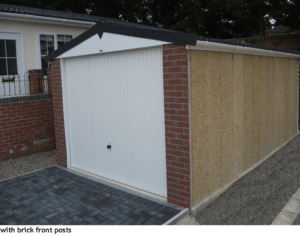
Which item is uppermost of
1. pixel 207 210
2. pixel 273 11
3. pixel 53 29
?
pixel 273 11

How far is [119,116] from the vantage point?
16.9ft

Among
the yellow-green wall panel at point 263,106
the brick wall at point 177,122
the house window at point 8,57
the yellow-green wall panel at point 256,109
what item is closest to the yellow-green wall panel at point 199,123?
the brick wall at point 177,122

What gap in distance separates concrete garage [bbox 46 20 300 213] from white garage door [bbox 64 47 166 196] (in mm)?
17

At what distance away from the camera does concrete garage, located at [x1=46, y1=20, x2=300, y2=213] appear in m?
4.18

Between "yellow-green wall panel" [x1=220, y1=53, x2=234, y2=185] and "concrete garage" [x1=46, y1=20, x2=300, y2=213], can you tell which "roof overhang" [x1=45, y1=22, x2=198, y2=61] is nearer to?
"concrete garage" [x1=46, y1=20, x2=300, y2=213]

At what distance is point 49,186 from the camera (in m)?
5.31

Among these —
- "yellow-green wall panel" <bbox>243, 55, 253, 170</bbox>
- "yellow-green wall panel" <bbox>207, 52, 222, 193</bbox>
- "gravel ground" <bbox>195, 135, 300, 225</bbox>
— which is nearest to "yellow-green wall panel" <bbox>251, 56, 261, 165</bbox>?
"yellow-green wall panel" <bbox>243, 55, 253, 170</bbox>

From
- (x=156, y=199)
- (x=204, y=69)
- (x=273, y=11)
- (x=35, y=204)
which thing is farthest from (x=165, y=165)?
(x=273, y=11)

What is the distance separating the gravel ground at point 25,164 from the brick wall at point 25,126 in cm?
23

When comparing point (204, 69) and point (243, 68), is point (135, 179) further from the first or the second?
point (243, 68)

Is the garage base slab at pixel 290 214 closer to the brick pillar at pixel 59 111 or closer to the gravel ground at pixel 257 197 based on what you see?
the gravel ground at pixel 257 197

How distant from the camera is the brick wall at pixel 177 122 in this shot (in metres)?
4.06

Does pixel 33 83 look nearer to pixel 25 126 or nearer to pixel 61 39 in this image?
pixel 25 126

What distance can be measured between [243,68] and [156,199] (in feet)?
8.99
